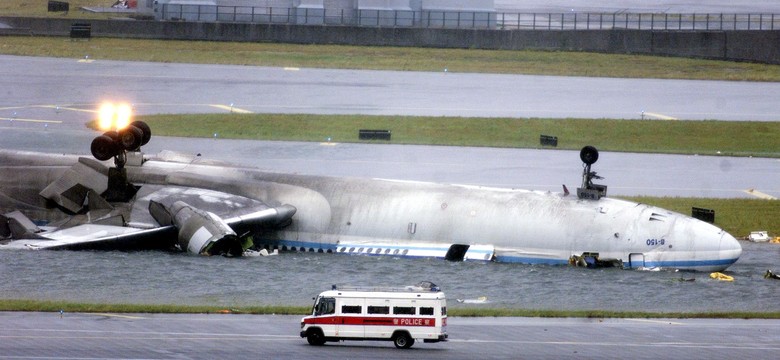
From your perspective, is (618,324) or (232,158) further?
(232,158)

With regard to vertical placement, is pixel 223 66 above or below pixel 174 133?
above

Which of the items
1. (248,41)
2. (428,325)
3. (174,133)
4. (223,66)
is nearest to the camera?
(428,325)

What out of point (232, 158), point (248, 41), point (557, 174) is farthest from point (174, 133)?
point (248, 41)

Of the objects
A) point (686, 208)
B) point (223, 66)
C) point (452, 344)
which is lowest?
point (452, 344)

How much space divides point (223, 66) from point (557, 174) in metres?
46.4

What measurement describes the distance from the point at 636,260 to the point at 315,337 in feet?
58.0

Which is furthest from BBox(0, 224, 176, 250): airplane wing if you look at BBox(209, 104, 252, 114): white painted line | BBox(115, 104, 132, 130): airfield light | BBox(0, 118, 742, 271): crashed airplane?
BBox(209, 104, 252, 114): white painted line

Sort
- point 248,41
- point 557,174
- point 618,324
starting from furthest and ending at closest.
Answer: point 248,41, point 557,174, point 618,324

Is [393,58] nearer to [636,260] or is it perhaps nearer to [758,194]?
[758,194]

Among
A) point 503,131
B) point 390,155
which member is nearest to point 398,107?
point 503,131

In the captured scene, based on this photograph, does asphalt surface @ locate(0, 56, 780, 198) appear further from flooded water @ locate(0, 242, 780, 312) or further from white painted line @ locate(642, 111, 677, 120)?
flooded water @ locate(0, 242, 780, 312)

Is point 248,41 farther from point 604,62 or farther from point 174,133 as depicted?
point 174,133

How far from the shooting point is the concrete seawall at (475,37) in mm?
121062

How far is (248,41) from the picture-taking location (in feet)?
400
